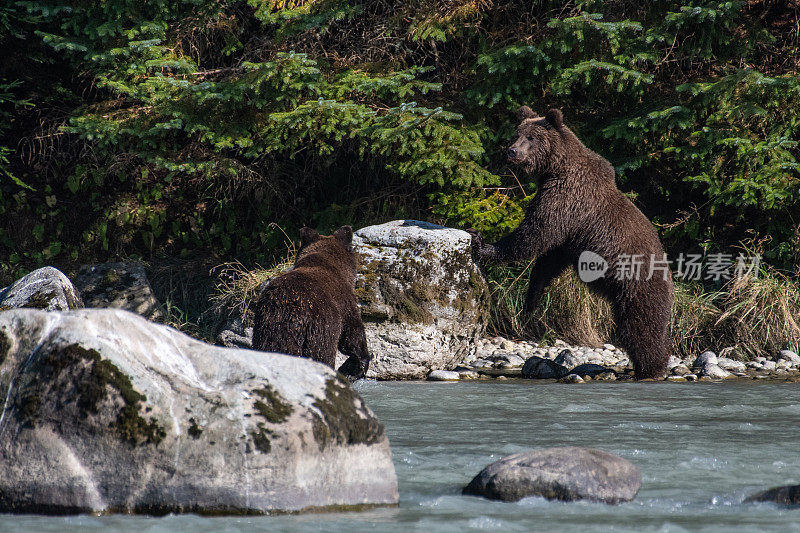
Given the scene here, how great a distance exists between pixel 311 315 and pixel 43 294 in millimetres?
3373

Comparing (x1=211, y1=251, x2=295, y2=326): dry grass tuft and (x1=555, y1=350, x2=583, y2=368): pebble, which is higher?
(x1=211, y1=251, x2=295, y2=326): dry grass tuft

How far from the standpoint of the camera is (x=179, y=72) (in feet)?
33.8

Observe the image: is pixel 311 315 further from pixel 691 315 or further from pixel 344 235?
pixel 691 315

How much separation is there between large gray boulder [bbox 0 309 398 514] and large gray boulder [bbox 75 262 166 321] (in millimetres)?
6471

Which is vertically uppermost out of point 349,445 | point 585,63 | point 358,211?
point 585,63

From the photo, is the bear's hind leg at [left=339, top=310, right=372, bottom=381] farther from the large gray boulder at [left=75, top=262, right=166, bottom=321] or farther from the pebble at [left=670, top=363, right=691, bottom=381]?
the large gray boulder at [left=75, top=262, right=166, bottom=321]

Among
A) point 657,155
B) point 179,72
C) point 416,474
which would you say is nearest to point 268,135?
point 179,72

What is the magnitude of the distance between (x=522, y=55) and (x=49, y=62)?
6699 millimetres

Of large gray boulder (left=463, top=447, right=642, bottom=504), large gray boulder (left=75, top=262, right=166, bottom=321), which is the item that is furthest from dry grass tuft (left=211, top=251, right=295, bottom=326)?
large gray boulder (left=463, top=447, right=642, bottom=504)

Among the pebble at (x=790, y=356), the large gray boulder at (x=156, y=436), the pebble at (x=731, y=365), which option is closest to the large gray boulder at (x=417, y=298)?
the pebble at (x=731, y=365)

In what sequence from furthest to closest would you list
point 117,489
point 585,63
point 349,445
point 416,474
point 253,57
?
point 253,57
point 585,63
point 416,474
point 349,445
point 117,489

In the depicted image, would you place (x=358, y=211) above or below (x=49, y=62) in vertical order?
below

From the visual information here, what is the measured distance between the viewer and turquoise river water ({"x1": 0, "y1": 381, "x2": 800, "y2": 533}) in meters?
3.30

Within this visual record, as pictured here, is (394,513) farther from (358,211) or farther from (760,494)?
(358,211)
